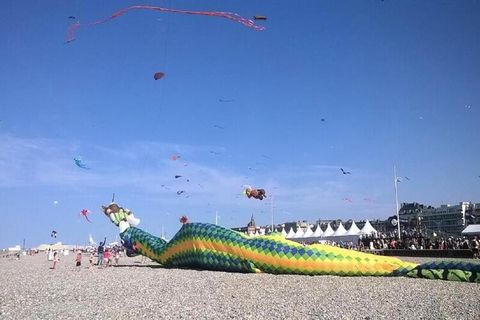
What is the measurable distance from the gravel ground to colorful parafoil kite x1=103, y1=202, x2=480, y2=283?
538 millimetres

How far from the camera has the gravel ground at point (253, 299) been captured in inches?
363

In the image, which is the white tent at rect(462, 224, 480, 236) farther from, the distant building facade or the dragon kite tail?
the distant building facade

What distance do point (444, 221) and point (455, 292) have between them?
175 meters

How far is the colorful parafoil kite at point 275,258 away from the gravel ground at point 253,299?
1.77ft

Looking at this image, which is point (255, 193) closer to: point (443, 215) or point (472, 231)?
point (472, 231)

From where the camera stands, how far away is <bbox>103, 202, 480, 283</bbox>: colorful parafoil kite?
49.3ft

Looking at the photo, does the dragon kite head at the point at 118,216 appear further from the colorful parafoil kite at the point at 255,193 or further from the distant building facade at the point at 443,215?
the distant building facade at the point at 443,215

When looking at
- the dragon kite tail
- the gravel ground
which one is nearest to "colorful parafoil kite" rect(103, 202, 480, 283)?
the dragon kite tail

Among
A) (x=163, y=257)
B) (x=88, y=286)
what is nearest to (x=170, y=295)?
(x=88, y=286)

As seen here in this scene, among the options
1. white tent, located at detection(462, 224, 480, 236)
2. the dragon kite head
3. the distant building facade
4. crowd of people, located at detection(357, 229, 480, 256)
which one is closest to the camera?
the dragon kite head

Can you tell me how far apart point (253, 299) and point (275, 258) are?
617cm

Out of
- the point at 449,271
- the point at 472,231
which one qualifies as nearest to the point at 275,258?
the point at 449,271

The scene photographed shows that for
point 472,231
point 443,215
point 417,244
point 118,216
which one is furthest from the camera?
point 443,215

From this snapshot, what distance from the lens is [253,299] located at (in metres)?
11.1
